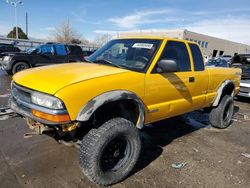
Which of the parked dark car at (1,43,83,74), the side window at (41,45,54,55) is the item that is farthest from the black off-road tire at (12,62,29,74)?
the side window at (41,45,54,55)

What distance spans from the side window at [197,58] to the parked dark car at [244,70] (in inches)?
190

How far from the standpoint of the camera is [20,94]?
3107 millimetres

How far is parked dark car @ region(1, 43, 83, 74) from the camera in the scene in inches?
487

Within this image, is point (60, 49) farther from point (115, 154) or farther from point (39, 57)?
point (115, 154)

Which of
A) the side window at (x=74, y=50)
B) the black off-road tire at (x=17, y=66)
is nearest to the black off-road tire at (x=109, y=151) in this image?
the black off-road tire at (x=17, y=66)

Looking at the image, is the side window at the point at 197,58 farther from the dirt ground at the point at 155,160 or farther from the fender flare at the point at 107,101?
the fender flare at the point at 107,101

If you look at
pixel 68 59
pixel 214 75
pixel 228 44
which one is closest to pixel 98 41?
pixel 228 44

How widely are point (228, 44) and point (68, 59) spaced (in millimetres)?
55653

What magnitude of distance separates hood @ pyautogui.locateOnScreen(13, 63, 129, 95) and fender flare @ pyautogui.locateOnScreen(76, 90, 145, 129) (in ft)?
0.94

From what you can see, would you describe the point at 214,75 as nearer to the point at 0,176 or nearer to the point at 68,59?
the point at 0,176

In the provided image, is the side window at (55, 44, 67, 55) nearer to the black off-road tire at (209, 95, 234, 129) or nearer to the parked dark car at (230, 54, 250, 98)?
the parked dark car at (230, 54, 250, 98)

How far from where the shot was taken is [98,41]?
67.8 meters

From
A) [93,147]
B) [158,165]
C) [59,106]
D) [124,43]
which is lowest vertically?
[158,165]

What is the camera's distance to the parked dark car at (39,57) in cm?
1238
